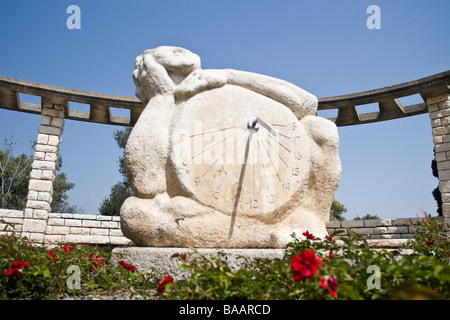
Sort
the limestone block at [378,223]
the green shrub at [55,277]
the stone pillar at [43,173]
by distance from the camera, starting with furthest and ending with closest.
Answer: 1. the limestone block at [378,223]
2. the stone pillar at [43,173]
3. the green shrub at [55,277]

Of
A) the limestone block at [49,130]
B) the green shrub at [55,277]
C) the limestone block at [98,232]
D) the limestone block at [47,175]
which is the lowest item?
the green shrub at [55,277]

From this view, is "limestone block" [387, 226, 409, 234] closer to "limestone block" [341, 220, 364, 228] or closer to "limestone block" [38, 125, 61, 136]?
"limestone block" [341, 220, 364, 228]

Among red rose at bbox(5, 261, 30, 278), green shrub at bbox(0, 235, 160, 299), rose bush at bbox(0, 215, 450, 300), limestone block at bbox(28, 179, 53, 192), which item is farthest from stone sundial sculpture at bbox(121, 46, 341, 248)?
limestone block at bbox(28, 179, 53, 192)

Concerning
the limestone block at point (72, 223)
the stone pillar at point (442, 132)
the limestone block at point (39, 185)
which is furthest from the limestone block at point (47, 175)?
the stone pillar at point (442, 132)

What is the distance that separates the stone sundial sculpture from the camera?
3.40 m

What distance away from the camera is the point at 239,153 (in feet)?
12.0

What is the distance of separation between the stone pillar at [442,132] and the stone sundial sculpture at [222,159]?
5506 mm

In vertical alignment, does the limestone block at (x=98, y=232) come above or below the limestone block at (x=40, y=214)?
below

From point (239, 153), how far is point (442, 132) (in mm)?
6895

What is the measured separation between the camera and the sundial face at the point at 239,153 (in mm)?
3512

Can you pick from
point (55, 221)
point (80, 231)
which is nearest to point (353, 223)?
point (80, 231)

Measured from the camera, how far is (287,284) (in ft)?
6.79

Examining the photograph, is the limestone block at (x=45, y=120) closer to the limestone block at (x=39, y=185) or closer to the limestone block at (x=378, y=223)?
the limestone block at (x=39, y=185)
